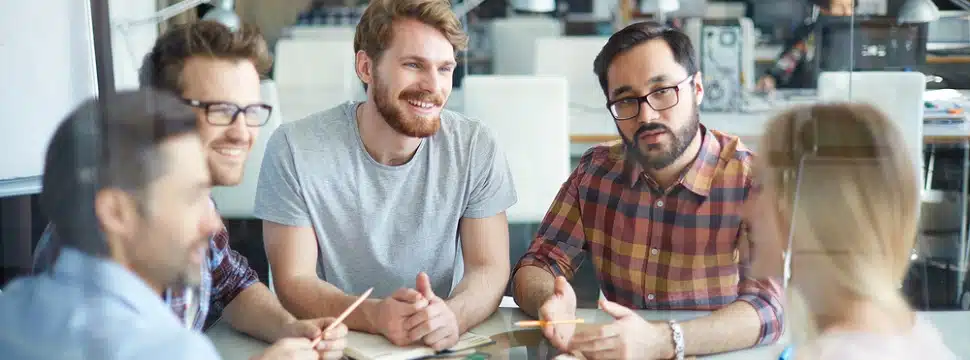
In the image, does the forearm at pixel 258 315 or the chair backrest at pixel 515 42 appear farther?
the chair backrest at pixel 515 42

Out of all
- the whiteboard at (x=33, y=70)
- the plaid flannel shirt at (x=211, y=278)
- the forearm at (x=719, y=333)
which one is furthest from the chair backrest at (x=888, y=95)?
the whiteboard at (x=33, y=70)

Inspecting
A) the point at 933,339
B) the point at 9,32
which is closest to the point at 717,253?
the point at 933,339

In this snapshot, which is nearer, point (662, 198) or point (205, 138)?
point (205, 138)

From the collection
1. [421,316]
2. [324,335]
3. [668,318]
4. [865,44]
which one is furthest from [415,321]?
[865,44]

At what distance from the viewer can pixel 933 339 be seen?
104 cm

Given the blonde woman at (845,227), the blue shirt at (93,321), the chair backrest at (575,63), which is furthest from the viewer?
the chair backrest at (575,63)

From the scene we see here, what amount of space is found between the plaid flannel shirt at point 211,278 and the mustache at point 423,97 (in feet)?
0.99

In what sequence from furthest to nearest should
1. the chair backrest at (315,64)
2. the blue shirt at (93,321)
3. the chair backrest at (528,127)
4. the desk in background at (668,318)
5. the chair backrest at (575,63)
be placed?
the chair backrest at (528,127) < the chair backrest at (575,63) < the chair backrest at (315,64) < the desk in background at (668,318) < the blue shirt at (93,321)

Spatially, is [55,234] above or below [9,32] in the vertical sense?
below

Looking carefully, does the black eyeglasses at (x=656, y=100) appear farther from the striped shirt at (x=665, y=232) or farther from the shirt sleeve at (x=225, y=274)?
the shirt sleeve at (x=225, y=274)

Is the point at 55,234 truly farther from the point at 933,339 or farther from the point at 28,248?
the point at 933,339

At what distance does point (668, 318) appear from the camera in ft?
3.96

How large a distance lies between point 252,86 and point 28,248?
0.31 metres

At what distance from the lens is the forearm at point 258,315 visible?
3.86 ft
